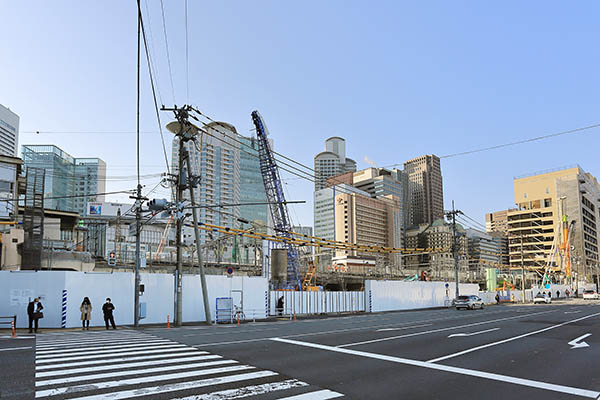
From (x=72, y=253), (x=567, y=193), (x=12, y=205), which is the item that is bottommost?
(x=72, y=253)

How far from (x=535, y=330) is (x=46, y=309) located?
25.3 m

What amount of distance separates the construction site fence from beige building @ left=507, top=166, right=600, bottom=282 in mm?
123960

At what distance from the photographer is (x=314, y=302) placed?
38.8m

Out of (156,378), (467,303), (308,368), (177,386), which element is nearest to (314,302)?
(467,303)

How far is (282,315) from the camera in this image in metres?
35.0

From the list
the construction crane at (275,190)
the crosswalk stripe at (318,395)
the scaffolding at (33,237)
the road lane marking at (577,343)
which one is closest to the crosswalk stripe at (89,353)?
the crosswalk stripe at (318,395)

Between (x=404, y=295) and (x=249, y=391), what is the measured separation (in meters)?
42.1

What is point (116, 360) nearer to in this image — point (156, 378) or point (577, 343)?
point (156, 378)

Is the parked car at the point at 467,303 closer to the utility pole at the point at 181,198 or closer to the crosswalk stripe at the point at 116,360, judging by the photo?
the utility pole at the point at 181,198

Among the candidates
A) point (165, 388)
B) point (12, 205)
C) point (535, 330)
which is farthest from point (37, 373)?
point (12, 205)

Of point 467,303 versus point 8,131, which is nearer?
point 467,303

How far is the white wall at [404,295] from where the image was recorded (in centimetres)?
4441

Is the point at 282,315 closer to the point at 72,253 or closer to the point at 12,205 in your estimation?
the point at 72,253

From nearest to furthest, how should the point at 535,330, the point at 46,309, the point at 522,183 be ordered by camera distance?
the point at 535,330 < the point at 46,309 < the point at 522,183
